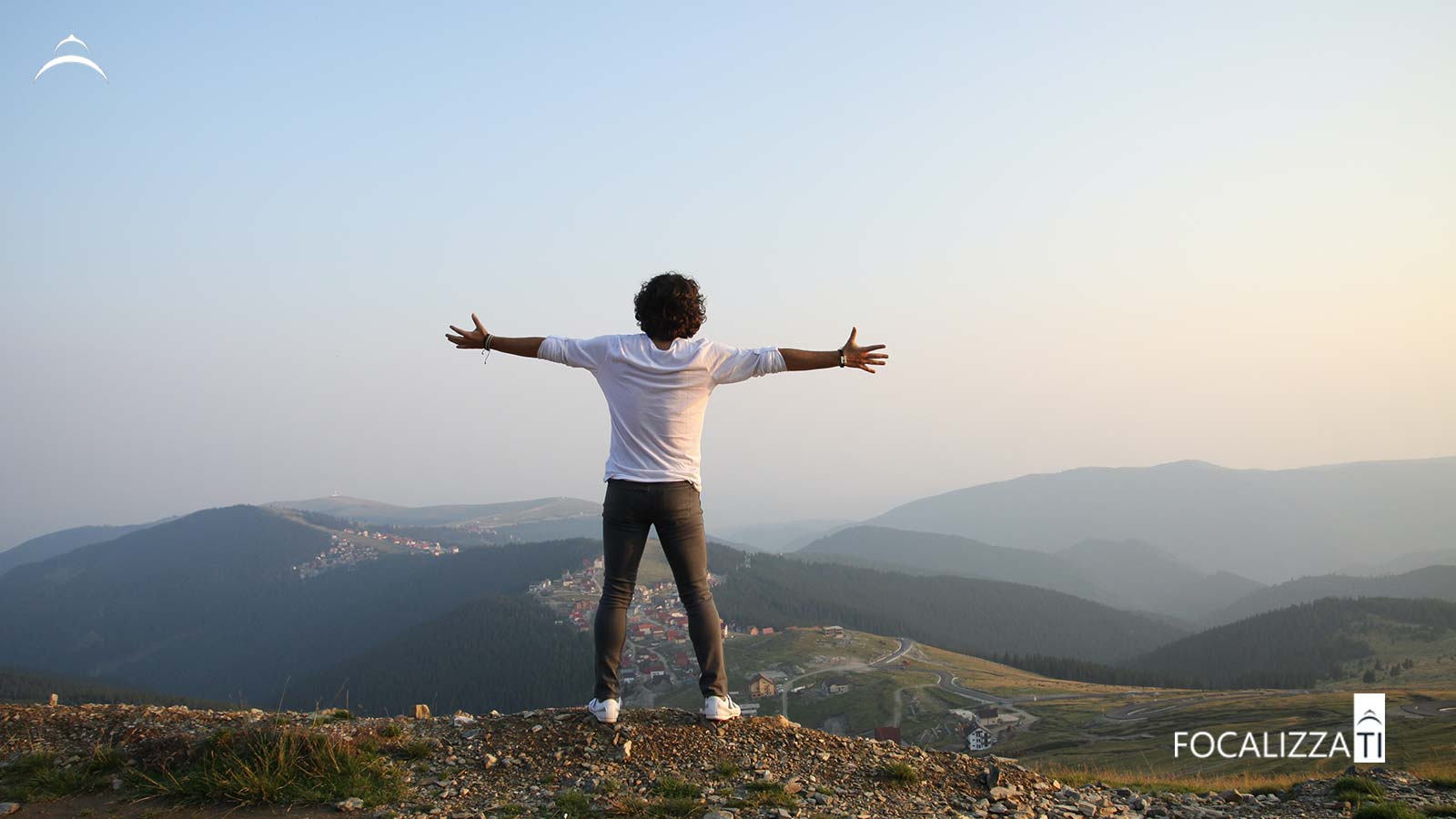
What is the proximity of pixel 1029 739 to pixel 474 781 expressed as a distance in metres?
96.3

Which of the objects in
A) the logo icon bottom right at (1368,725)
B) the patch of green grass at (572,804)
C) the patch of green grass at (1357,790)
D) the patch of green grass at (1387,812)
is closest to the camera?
the patch of green grass at (572,804)

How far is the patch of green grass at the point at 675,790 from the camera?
717 cm

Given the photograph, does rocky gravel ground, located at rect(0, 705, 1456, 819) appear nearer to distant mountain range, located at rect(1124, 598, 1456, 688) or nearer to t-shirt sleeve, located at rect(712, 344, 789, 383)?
t-shirt sleeve, located at rect(712, 344, 789, 383)

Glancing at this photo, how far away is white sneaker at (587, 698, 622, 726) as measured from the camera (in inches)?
325

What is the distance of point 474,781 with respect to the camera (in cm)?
763

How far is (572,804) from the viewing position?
22.7ft

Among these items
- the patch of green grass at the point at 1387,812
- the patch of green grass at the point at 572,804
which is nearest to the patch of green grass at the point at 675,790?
the patch of green grass at the point at 572,804

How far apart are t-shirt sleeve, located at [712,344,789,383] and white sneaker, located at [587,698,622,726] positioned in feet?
11.9

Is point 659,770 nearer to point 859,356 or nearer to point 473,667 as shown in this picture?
point 859,356

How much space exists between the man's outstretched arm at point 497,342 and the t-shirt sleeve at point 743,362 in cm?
177

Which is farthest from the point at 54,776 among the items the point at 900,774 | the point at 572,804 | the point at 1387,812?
the point at 1387,812

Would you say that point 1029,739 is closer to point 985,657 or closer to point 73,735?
point 985,657

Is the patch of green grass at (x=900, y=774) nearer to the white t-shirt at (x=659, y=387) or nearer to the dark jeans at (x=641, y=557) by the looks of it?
the dark jeans at (x=641, y=557)

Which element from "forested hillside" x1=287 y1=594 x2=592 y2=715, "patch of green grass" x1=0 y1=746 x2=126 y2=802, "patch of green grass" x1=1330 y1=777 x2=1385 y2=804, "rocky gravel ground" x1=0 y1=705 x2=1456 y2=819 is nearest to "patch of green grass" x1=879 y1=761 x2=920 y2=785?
"rocky gravel ground" x1=0 y1=705 x2=1456 y2=819
